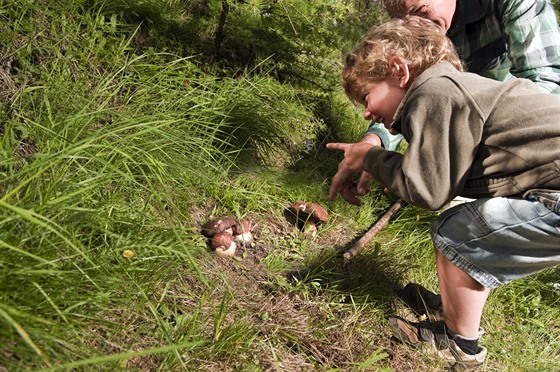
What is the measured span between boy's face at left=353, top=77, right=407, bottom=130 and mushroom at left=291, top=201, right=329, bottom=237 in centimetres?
78

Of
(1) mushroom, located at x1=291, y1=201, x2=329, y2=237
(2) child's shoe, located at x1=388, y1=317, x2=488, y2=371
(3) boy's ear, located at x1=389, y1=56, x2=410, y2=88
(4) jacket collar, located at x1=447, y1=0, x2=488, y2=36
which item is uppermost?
(4) jacket collar, located at x1=447, y1=0, x2=488, y2=36

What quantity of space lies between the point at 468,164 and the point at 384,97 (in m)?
0.56

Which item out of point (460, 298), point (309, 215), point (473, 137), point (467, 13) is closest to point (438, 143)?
point (473, 137)

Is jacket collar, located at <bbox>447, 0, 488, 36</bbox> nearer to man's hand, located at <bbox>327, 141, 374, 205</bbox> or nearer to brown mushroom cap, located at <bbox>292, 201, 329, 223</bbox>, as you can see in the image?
man's hand, located at <bbox>327, 141, 374, 205</bbox>

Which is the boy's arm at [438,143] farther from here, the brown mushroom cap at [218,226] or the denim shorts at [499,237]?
the brown mushroom cap at [218,226]

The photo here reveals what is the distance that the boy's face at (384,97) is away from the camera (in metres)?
2.28

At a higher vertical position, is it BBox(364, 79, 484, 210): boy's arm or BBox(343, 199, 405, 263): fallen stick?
BBox(364, 79, 484, 210): boy's arm

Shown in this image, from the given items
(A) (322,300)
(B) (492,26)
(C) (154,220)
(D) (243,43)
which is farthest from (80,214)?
(B) (492,26)

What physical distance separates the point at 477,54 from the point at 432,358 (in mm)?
2090

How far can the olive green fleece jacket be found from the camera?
188 cm

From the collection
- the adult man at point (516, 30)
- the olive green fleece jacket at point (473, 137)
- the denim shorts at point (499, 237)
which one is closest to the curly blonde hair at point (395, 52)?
the olive green fleece jacket at point (473, 137)

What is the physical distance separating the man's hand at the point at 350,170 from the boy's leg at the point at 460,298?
0.52m

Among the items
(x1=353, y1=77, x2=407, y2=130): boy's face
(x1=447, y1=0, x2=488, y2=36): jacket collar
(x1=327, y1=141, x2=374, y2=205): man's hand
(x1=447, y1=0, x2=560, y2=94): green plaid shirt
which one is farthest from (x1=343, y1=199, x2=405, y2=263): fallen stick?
(x1=447, y1=0, x2=488, y2=36): jacket collar

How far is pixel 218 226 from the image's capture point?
254 cm
